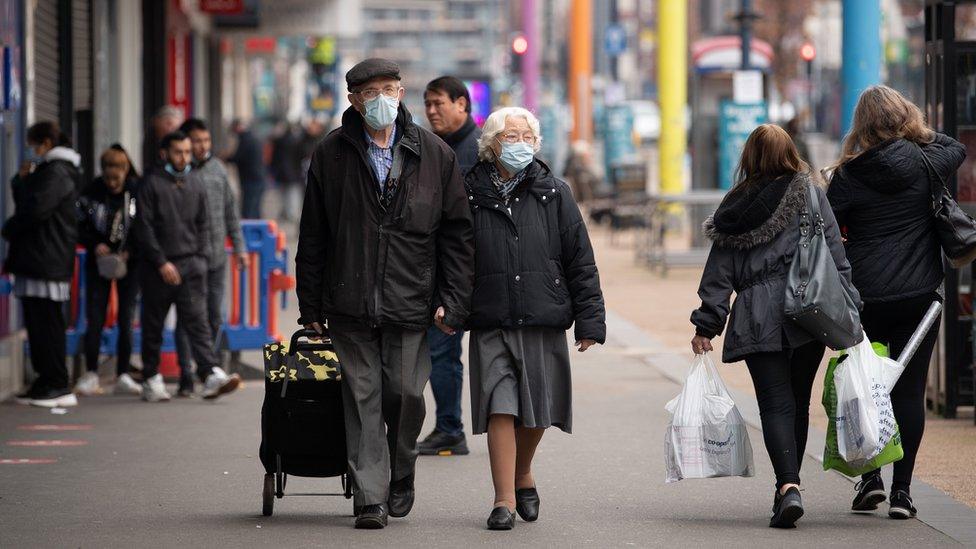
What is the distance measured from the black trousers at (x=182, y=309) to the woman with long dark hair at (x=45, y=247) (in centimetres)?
49

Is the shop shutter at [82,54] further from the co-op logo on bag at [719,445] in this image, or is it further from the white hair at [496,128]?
the co-op logo on bag at [719,445]

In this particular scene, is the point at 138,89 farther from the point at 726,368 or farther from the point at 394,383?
the point at 394,383

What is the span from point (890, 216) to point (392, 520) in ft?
7.74

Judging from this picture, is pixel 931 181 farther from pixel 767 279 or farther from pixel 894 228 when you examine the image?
pixel 767 279

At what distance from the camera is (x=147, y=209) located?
36.8ft

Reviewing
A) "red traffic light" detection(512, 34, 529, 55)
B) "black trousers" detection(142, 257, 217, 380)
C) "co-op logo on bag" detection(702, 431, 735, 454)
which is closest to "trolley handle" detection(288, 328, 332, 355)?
"co-op logo on bag" detection(702, 431, 735, 454)

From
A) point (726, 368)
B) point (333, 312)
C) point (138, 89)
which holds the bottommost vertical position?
point (726, 368)

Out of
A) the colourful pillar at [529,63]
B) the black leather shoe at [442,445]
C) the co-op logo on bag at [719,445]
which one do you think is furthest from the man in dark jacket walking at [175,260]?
the colourful pillar at [529,63]

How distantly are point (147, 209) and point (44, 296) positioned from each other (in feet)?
2.62

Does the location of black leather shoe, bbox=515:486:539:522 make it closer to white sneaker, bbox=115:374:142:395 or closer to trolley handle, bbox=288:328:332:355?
trolley handle, bbox=288:328:332:355

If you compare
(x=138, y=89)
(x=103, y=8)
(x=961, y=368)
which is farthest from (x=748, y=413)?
(x=138, y=89)

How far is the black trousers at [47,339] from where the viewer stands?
11172 millimetres

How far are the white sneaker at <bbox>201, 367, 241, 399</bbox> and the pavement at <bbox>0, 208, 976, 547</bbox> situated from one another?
0.17 meters

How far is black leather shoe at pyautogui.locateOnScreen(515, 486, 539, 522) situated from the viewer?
7.38 metres
